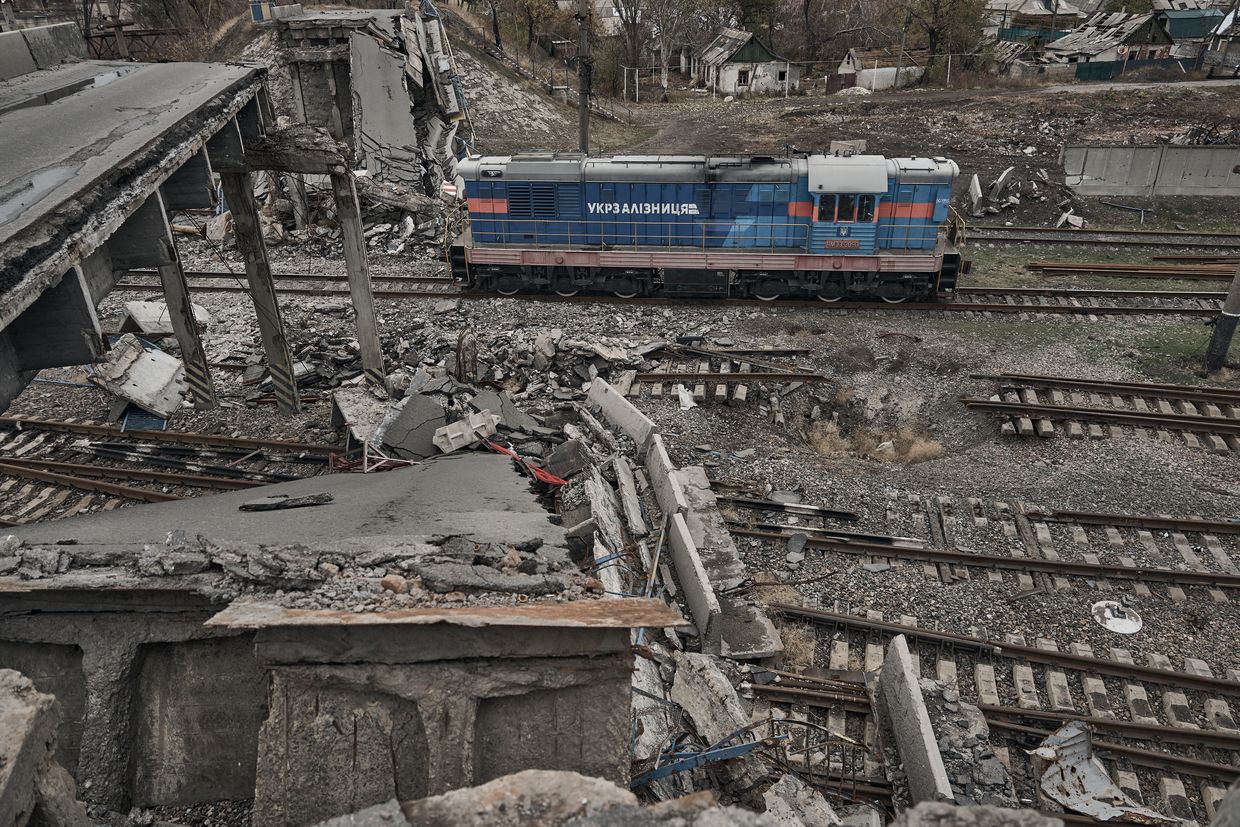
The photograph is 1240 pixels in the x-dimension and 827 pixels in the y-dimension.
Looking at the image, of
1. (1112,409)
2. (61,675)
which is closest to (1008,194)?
(1112,409)

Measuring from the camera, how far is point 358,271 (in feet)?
45.1

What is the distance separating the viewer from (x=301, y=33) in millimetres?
23281

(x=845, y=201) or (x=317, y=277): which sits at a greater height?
(x=845, y=201)

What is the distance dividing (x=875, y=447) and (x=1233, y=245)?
48.4 feet

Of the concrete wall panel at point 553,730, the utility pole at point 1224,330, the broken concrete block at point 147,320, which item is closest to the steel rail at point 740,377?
the utility pole at point 1224,330

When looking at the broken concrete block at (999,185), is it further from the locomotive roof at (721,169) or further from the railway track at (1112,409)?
the railway track at (1112,409)

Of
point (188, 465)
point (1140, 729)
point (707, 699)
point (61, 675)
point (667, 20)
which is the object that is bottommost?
point (1140, 729)

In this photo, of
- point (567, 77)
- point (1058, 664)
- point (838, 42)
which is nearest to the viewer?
point (1058, 664)

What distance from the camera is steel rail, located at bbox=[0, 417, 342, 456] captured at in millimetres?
13148

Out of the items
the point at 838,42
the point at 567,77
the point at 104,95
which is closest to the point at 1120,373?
A: the point at 104,95

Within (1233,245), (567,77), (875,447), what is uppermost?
(567,77)

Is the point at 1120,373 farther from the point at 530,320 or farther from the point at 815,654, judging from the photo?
the point at 530,320

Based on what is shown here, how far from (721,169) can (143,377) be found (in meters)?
12.3

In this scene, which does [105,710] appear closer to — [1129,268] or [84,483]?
[84,483]
